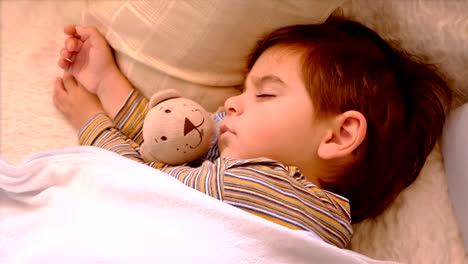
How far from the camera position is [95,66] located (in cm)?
96

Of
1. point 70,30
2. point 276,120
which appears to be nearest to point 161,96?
point 276,120

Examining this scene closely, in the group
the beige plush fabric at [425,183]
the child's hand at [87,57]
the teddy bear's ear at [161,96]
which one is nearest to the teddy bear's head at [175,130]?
the teddy bear's ear at [161,96]

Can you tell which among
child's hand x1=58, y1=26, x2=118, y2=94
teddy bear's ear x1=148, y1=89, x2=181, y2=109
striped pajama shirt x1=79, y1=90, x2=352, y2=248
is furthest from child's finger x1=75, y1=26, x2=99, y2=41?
striped pajama shirt x1=79, y1=90, x2=352, y2=248

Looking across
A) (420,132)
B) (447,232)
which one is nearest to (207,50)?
(420,132)

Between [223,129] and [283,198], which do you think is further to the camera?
[223,129]

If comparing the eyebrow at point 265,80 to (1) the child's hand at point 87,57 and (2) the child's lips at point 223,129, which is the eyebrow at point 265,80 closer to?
(2) the child's lips at point 223,129

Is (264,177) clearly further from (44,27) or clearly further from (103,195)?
(44,27)

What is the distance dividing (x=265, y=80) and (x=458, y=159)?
0.36m

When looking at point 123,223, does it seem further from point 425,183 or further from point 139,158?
point 425,183

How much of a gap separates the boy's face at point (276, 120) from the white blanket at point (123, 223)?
161mm

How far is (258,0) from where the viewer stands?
0.81 metres

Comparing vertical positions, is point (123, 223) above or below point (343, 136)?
below

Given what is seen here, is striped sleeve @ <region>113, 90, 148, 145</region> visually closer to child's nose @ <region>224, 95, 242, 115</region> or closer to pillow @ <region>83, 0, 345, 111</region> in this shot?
pillow @ <region>83, 0, 345, 111</region>

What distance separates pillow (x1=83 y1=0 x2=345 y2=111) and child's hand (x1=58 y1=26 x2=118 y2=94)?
0.08 feet
